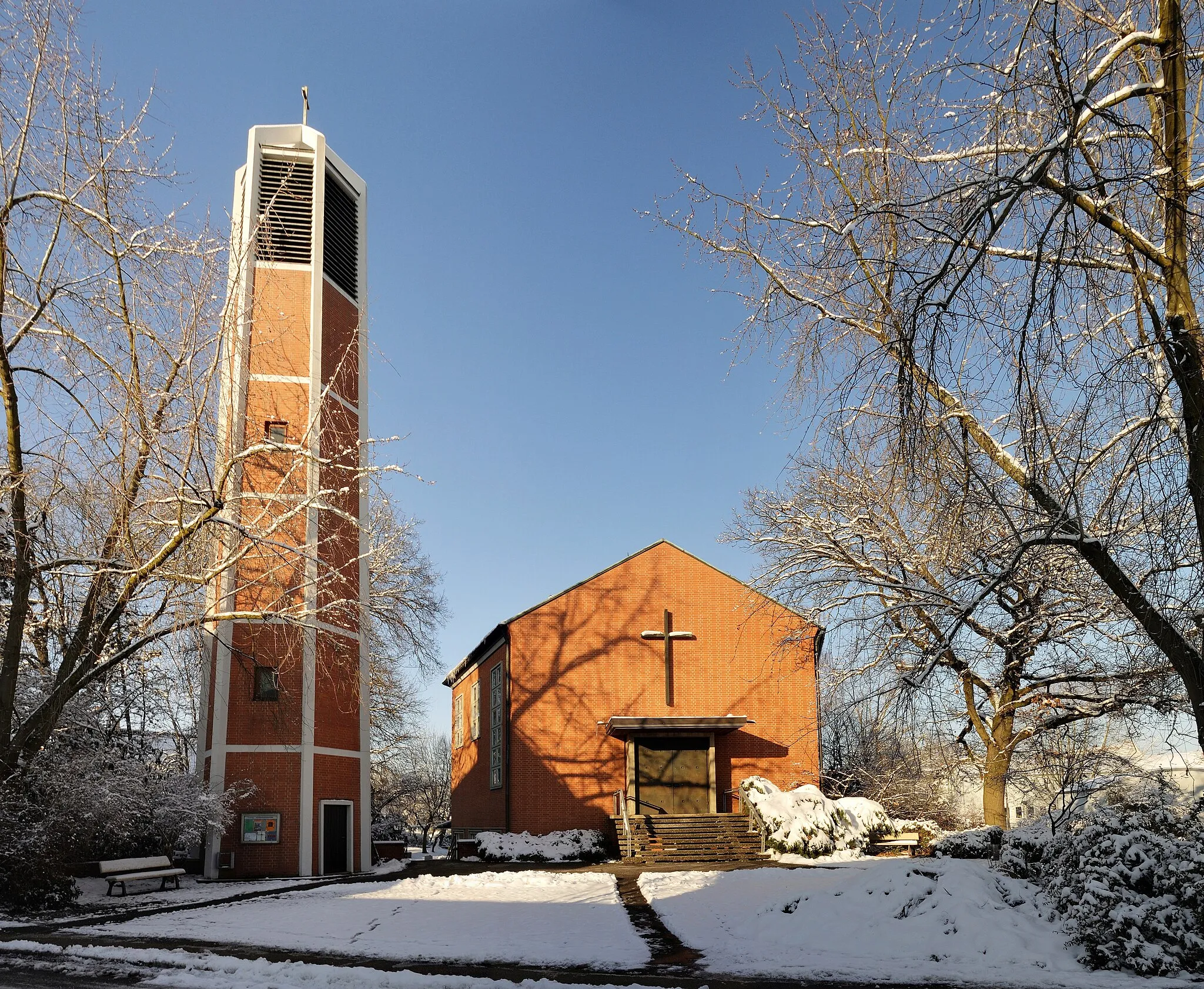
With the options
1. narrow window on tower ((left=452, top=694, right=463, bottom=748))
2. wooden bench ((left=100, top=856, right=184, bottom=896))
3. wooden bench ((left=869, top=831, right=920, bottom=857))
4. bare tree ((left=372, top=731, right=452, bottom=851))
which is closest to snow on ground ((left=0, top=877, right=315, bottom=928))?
wooden bench ((left=100, top=856, right=184, bottom=896))

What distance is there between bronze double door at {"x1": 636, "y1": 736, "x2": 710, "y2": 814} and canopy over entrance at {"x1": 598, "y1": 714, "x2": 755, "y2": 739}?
1.92 ft

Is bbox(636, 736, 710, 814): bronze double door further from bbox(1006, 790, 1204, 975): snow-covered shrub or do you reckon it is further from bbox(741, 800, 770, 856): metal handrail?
bbox(1006, 790, 1204, 975): snow-covered shrub

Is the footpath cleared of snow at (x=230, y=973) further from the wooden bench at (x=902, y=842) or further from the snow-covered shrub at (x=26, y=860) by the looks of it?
the wooden bench at (x=902, y=842)

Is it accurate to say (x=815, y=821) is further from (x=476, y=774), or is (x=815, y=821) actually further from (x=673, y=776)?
(x=476, y=774)

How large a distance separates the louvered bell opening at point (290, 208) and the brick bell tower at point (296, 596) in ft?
0.12

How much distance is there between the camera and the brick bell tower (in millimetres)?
20531

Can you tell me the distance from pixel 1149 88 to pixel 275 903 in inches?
592

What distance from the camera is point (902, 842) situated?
22.0 m

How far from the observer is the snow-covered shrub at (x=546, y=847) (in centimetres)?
2233

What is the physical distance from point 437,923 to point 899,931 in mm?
5463

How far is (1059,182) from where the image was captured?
644 centimetres

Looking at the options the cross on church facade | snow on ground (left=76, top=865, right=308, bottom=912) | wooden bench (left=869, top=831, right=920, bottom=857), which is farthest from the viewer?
the cross on church facade

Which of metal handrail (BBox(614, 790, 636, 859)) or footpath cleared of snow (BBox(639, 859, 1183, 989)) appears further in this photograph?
metal handrail (BBox(614, 790, 636, 859))

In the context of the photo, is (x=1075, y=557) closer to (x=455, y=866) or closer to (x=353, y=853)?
(x=455, y=866)
